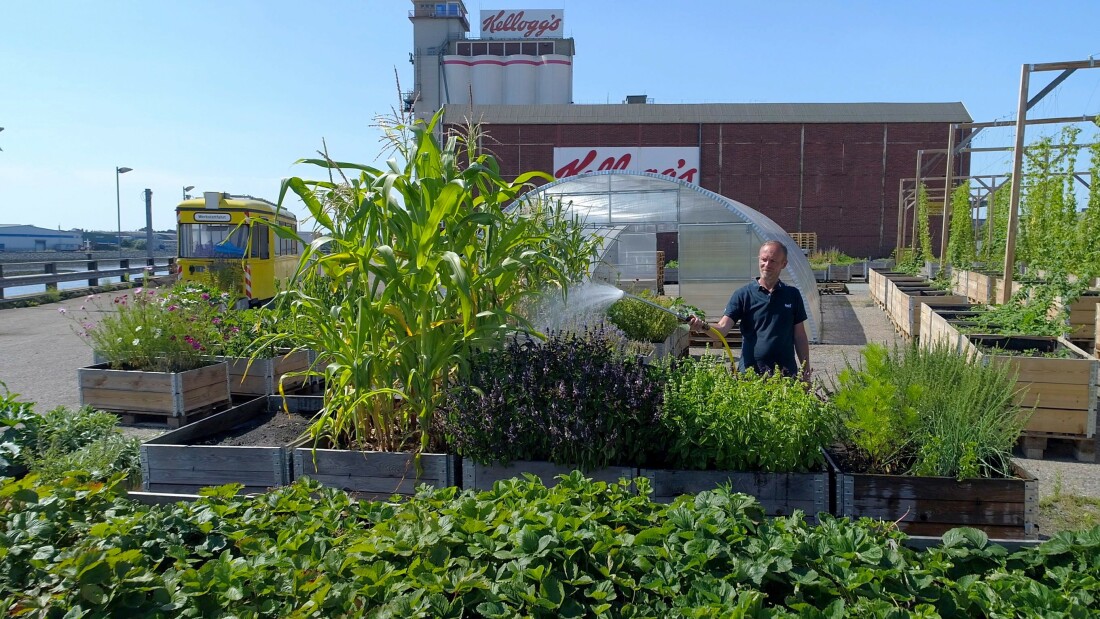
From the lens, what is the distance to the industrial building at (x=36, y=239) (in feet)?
209

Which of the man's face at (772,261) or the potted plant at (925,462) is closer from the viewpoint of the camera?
the potted plant at (925,462)

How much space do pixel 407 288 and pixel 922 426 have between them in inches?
98.2

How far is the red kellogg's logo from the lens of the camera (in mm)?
58531

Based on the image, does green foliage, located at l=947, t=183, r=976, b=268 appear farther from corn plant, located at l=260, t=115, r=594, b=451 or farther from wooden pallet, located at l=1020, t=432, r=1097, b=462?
corn plant, located at l=260, t=115, r=594, b=451

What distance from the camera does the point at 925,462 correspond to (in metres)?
3.51

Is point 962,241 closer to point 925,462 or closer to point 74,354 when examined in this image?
point 925,462

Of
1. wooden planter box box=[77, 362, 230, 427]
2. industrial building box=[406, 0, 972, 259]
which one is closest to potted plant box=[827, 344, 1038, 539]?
wooden planter box box=[77, 362, 230, 427]

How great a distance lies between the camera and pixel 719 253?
48.8 feet

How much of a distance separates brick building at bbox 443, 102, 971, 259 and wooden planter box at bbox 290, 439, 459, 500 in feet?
109

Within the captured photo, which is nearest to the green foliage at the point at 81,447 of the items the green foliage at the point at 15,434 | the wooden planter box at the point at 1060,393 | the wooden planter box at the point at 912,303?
the green foliage at the point at 15,434

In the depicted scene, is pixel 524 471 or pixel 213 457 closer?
pixel 524 471

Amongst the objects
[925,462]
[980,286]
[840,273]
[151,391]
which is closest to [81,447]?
[151,391]

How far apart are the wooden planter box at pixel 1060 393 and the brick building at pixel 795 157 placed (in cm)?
2965

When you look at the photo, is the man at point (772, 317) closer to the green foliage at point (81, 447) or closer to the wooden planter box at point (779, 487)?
the wooden planter box at point (779, 487)
